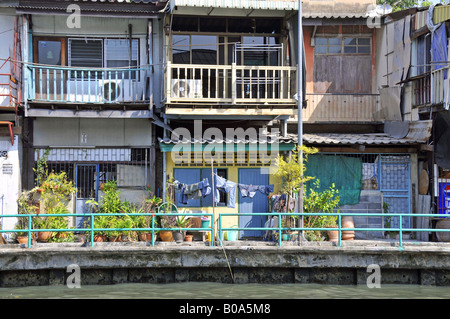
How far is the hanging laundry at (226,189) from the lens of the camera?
19.0 m

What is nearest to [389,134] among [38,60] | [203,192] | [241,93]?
[241,93]

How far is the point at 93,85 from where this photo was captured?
20234 mm

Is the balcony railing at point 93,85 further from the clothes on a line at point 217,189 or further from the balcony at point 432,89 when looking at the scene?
the balcony at point 432,89

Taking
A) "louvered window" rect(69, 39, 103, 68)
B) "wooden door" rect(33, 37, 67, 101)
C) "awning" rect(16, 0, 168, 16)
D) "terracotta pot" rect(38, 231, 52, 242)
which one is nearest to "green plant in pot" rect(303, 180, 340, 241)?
"terracotta pot" rect(38, 231, 52, 242)

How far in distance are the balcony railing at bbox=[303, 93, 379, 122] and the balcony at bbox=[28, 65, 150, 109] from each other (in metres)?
5.77

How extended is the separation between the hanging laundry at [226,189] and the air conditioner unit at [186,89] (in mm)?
2617

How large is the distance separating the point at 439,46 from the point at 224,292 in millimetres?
9489

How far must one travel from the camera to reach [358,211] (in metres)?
20.4

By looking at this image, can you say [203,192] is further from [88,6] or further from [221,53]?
[88,6]

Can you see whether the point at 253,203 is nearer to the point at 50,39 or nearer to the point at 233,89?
the point at 233,89

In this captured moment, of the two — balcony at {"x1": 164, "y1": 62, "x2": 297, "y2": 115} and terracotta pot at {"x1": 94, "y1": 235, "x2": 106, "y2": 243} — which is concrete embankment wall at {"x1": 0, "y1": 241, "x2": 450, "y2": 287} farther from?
balcony at {"x1": 164, "y1": 62, "x2": 297, "y2": 115}

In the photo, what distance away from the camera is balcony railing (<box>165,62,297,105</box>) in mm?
19219

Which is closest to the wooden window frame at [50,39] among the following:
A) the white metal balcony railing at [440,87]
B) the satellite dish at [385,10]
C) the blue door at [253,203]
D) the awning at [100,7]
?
the awning at [100,7]

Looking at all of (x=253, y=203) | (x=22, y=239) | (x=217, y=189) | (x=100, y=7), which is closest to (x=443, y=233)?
(x=253, y=203)
